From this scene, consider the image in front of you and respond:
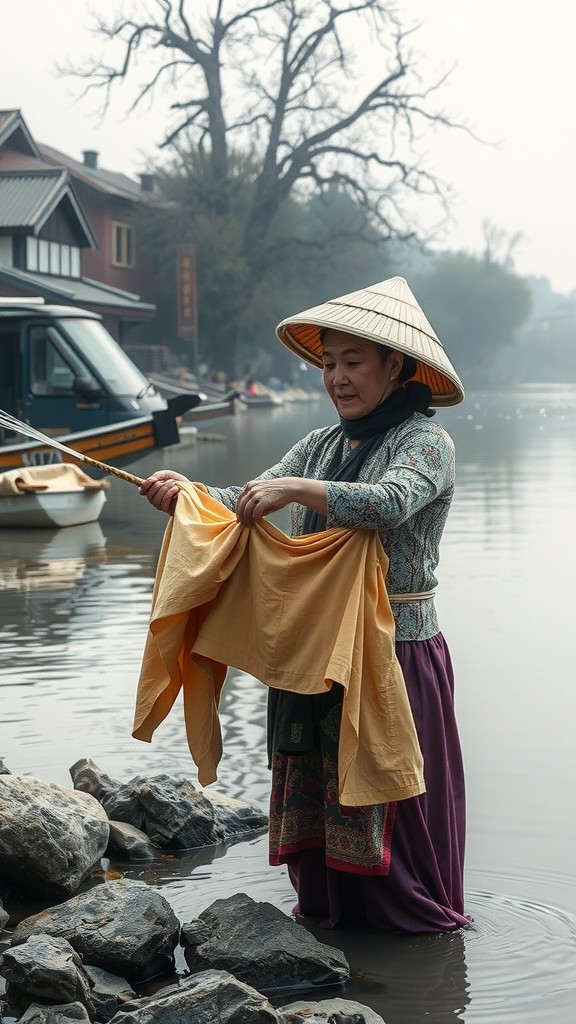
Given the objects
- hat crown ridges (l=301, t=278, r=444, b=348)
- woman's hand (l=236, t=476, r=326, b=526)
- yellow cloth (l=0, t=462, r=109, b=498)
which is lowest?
yellow cloth (l=0, t=462, r=109, b=498)

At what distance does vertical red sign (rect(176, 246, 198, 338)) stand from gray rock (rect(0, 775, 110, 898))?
4419 centimetres

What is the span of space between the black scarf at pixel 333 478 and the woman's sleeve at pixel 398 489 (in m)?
0.10

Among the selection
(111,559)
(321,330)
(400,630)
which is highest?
(321,330)

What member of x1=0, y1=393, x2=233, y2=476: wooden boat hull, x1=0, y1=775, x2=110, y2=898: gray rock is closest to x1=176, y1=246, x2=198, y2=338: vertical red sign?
x1=0, y1=393, x2=233, y2=476: wooden boat hull

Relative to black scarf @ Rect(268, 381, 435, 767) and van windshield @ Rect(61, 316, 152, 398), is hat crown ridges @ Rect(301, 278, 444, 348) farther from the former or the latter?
van windshield @ Rect(61, 316, 152, 398)

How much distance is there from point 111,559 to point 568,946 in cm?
834

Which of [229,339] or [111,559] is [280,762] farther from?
[229,339]

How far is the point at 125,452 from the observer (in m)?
16.4

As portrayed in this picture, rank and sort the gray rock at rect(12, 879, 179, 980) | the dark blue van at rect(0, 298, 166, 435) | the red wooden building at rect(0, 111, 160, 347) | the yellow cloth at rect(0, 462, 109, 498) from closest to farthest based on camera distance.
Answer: the gray rock at rect(12, 879, 179, 980), the yellow cloth at rect(0, 462, 109, 498), the dark blue van at rect(0, 298, 166, 435), the red wooden building at rect(0, 111, 160, 347)

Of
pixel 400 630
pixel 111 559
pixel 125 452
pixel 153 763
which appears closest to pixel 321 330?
pixel 400 630

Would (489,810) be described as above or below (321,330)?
below

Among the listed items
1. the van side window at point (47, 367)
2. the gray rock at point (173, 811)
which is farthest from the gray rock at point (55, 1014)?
the van side window at point (47, 367)

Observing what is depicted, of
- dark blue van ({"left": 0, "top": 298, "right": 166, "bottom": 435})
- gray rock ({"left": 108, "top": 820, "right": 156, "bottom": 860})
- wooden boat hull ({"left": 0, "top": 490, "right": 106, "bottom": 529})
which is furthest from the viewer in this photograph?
dark blue van ({"left": 0, "top": 298, "right": 166, "bottom": 435})

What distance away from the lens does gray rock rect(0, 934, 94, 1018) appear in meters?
3.38
